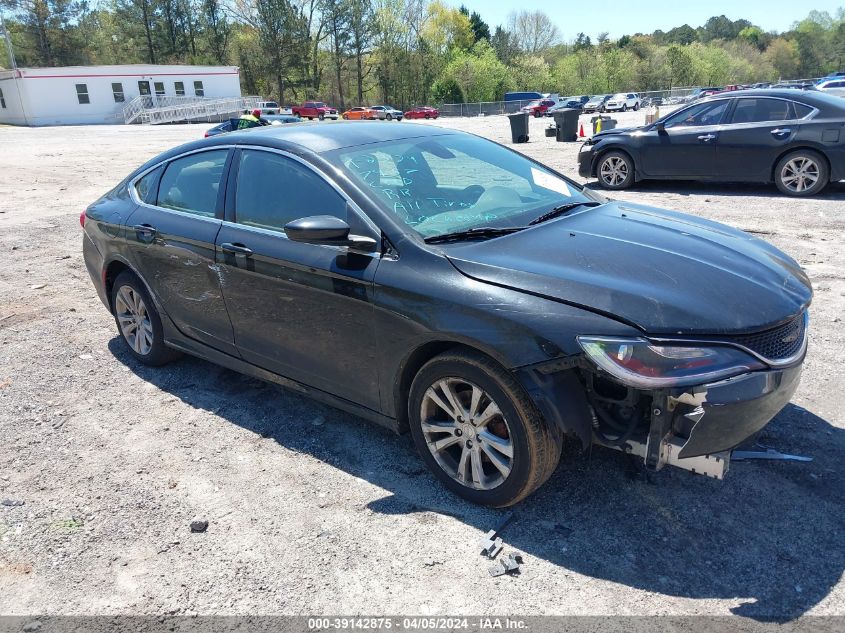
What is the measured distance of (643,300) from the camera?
270 cm

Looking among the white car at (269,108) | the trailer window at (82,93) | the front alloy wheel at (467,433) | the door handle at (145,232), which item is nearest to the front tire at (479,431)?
the front alloy wheel at (467,433)

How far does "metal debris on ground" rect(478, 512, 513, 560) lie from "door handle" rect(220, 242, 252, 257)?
2.03 meters

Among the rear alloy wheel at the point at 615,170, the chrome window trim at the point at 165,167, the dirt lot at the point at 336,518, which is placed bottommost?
the dirt lot at the point at 336,518

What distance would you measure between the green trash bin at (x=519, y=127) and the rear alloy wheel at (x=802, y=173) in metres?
11.6

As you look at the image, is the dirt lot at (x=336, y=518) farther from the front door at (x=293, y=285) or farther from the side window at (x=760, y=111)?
the side window at (x=760, y=111)

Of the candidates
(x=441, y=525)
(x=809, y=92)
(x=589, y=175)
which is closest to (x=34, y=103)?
(x=589, y=175)

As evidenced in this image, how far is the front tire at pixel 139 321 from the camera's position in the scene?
4.76m

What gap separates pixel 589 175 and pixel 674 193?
1.61 meters

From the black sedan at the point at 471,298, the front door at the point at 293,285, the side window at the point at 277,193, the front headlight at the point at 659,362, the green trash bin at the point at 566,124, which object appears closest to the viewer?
the front headlight at the point at 659,362

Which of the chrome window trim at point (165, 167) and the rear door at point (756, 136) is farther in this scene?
the rear door at point (756, 136)

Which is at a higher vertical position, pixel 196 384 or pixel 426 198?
pixel 426 198

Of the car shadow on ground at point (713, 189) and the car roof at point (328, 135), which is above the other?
the car roof at point (328, 135)

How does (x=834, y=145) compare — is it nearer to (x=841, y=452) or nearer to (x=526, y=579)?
(x=841, y=452)

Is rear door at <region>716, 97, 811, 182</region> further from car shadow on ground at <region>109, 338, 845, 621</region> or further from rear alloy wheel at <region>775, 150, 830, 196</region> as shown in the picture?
car shadow on ground at <region>109, 338, 845, 621</region>
